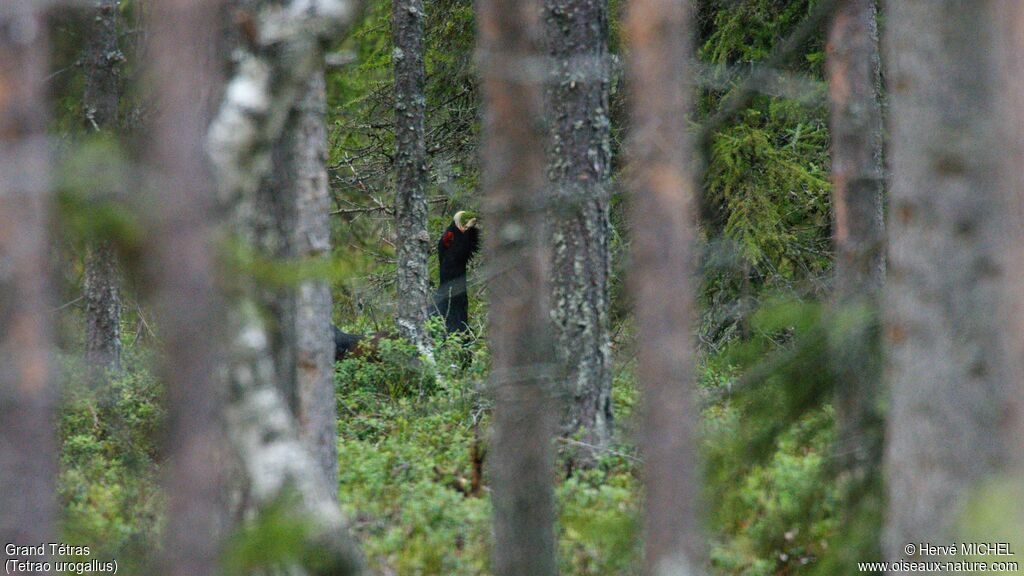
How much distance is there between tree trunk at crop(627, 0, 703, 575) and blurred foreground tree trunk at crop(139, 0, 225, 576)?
1.78 metres

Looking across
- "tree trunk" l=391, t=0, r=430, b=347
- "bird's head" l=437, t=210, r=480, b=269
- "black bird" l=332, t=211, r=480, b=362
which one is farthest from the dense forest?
"bird's head" l=437, t=210, r=480, b=269

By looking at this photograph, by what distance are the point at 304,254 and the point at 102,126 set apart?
20.3 feet

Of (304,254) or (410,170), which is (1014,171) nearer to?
(304,254)

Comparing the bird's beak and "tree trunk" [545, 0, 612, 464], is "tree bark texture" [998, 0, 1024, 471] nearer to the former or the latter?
"tree trunk" [545, 0, 612, 464]

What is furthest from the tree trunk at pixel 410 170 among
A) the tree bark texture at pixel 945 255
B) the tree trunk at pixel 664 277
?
the tree bark texture at pixel 945 255

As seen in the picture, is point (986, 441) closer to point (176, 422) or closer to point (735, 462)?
point (735, 462)

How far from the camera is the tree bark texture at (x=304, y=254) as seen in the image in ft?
16.9

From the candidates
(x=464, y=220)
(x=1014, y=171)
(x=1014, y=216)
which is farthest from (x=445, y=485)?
(x=464, y=220)

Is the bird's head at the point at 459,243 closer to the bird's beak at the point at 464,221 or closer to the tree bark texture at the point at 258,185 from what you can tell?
the bird's beak at the point at 464,221

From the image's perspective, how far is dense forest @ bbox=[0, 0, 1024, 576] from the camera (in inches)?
113

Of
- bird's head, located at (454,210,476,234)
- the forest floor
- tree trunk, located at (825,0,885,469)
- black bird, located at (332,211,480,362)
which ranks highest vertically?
bird's head, located at (454,210,476,234)

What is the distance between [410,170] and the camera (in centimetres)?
1316

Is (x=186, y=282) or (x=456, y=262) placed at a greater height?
(x=456, y=262)

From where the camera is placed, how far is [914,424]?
13.7 ft
